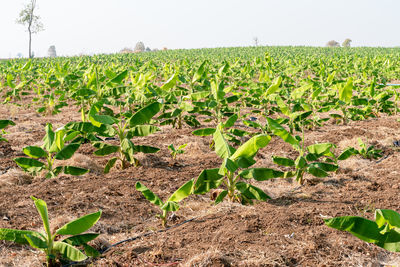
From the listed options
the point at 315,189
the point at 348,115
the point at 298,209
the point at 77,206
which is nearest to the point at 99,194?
the point at 77,206

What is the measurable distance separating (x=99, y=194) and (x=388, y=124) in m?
6.16

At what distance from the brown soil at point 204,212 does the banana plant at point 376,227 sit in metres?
0.57

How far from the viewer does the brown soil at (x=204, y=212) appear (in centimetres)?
283

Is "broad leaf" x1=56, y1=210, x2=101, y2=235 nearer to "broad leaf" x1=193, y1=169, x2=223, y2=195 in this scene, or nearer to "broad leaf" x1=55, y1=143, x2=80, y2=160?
"broad leaf" x1=193, y1=169, x2=223, y2=195

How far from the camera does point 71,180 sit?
4.53 metres

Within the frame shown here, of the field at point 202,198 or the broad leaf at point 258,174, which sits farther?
the broad leaf at point 258,174

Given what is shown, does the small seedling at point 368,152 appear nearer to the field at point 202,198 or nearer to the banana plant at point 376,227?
the field at point 202,198

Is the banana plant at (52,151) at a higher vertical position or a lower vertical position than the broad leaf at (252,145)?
lower

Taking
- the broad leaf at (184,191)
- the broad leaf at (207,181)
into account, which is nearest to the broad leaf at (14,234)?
the broad leaf at (184,191)

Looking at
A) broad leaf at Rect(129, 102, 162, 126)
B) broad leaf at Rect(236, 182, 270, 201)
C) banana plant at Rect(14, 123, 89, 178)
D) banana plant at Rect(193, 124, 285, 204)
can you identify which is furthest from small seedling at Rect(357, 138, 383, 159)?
banana plant at Rect(14, 123, 89, 178)

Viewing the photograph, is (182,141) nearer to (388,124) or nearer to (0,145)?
(0,145)

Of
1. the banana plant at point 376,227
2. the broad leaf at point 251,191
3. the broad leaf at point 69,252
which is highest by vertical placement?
the banana plant at point 376,227

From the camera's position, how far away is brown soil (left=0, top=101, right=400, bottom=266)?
2834mm

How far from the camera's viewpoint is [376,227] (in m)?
2.25
